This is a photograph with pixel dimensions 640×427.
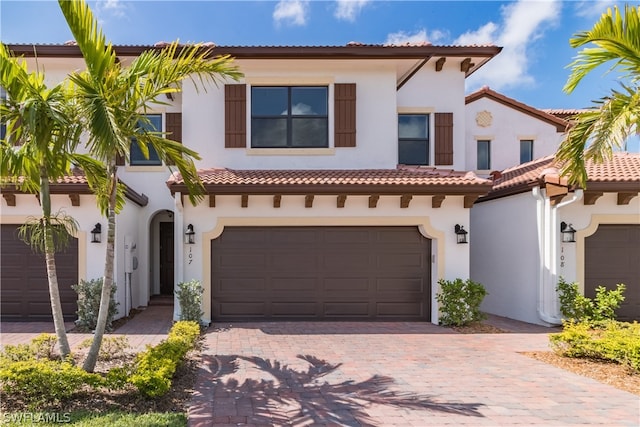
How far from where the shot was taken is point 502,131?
577 inches

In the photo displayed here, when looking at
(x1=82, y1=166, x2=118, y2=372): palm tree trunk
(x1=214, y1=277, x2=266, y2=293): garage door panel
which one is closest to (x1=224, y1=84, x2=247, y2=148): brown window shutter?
(x1=214, y1=277, x2=266, y2=293): garage door panel

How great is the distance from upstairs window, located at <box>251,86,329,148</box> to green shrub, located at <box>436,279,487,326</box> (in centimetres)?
511

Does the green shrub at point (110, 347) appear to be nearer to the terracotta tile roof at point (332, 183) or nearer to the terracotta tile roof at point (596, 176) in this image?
the terracotta tile roof at point (332, 183)

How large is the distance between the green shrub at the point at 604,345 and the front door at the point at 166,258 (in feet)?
37.0

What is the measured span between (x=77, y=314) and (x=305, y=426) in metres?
7.46

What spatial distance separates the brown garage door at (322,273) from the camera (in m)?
9.71

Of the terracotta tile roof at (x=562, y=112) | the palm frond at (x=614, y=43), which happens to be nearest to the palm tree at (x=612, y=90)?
the palm frond at (x=614, y=43)

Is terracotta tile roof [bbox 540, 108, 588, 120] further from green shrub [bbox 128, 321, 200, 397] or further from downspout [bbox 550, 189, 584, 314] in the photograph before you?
green shrub [bbox 128, 321, 200, 397]

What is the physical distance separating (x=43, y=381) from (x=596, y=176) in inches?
457

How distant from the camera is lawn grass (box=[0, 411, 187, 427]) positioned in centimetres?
407

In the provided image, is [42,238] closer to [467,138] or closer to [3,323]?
[3,323]

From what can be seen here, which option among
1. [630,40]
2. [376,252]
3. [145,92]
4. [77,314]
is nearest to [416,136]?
[376,252]

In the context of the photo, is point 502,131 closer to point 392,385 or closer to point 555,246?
point 555,246

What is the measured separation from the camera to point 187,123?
34.6ft
